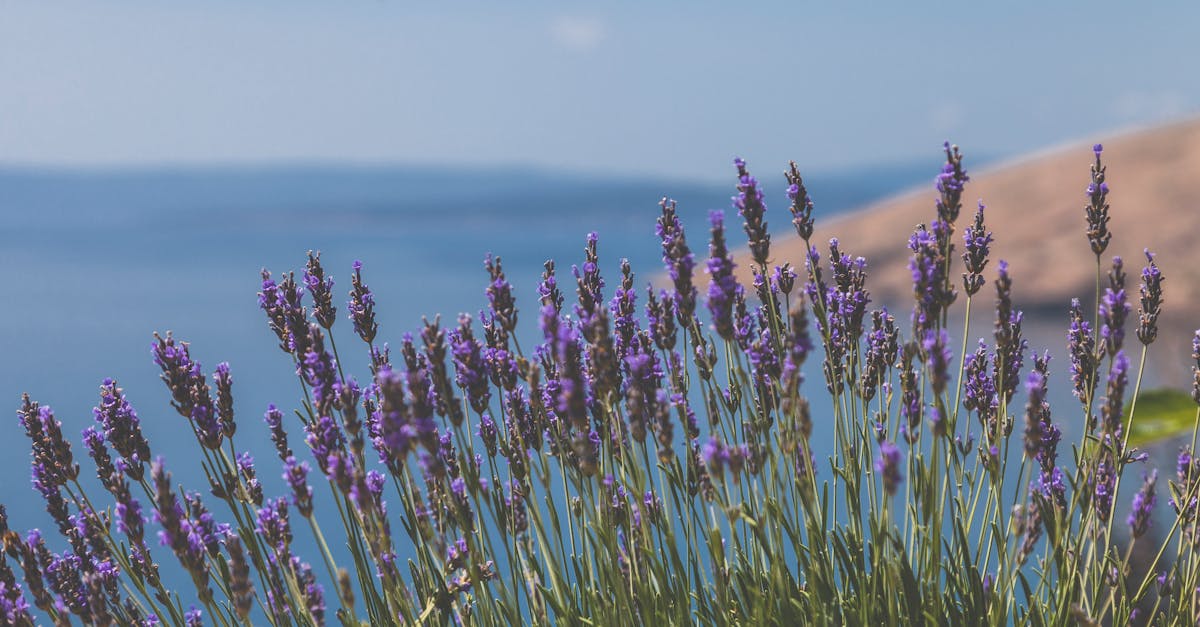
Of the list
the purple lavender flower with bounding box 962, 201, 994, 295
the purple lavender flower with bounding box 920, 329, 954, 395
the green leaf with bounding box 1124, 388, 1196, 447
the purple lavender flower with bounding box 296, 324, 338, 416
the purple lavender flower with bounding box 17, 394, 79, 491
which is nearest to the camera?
the purple lavender flower with bounding box 920, 329, 954, 395

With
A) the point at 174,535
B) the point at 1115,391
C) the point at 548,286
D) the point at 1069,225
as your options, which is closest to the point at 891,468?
the point at 1115,391

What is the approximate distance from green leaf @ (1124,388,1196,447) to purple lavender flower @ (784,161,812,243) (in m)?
3.81

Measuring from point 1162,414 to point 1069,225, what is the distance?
13.4 metres

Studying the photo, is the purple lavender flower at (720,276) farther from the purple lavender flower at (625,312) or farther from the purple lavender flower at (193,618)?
the purple lavender flower at (193,618)

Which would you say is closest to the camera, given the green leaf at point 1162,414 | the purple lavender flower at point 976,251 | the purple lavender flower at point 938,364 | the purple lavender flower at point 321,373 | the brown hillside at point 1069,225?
the purple lavender flower at point 938,364

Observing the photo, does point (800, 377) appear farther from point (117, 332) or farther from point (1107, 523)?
point (117, 332)

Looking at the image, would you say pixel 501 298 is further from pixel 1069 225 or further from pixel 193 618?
pixel 1069 225

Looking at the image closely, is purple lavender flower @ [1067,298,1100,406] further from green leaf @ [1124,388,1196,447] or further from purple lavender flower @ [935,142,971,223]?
green leaf @ [1124,388,1196,447]

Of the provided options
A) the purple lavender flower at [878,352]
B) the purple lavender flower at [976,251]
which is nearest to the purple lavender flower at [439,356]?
the purple lavender flower at [878,352]

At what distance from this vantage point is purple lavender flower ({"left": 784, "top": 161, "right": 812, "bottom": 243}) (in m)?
2.12

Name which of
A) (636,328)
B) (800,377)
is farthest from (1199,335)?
(636,328)

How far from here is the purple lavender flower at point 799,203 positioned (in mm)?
2125

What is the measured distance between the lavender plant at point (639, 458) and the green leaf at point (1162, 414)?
10.3ft

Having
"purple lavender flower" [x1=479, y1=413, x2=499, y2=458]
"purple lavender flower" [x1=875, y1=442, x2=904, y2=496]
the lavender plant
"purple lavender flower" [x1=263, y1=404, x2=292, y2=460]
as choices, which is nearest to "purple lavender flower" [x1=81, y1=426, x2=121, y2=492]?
the lavender plant
